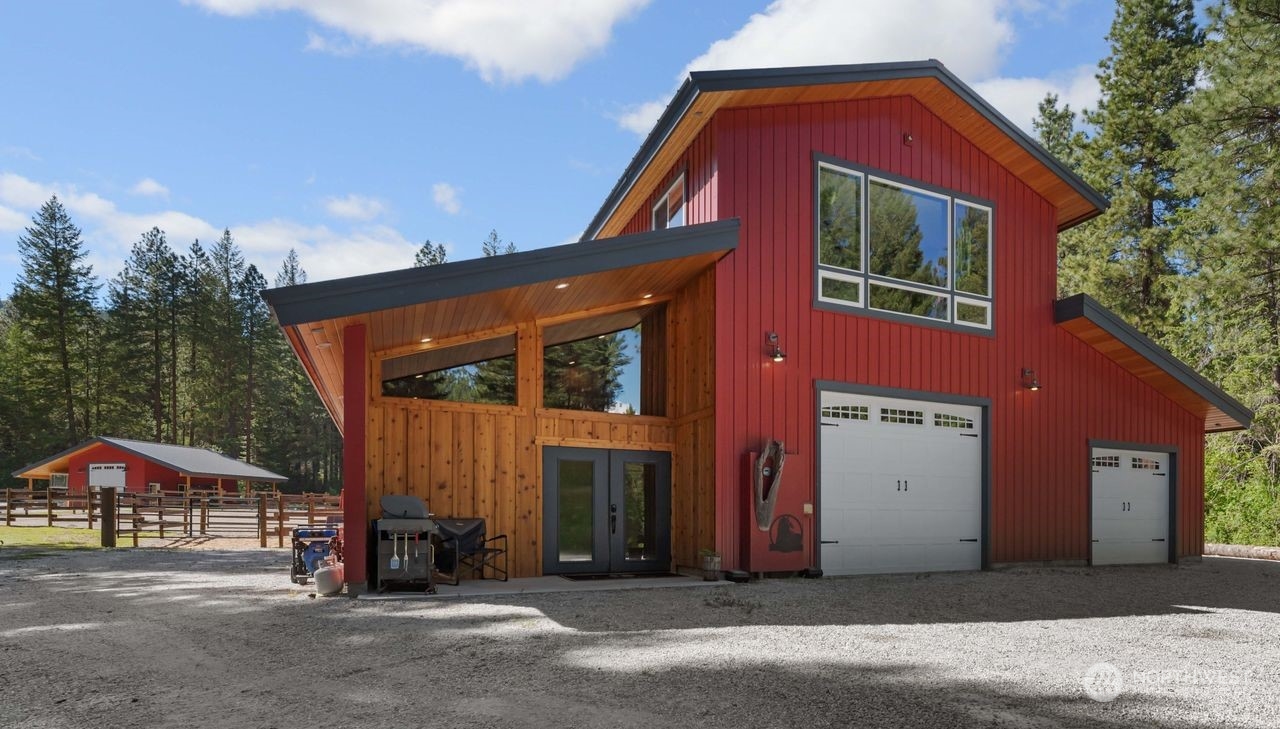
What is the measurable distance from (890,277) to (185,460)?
26.9 metres

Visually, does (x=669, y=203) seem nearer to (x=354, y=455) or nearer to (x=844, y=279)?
(x=844, y=279)

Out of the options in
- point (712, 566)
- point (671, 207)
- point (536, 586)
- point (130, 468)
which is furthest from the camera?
point (130, 468)

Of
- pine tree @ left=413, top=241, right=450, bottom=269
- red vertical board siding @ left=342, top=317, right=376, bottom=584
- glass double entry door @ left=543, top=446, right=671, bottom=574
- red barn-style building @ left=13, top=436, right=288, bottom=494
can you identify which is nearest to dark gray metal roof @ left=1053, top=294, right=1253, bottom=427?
glass double entry door @ left=543, top=446, right=671, bottom=574

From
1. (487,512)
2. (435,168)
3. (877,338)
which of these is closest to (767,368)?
(877,338)

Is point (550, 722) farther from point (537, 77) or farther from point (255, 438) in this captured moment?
point (255, 438)

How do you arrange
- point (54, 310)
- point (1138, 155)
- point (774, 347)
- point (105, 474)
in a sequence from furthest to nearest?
1. point (54, 310)
2. point (105, 474)
3. point (1138, 155)
4. point (774, 347)

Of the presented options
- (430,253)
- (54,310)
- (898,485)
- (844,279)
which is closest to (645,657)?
(898,485)

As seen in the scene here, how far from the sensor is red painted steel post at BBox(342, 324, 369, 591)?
766 centimetres

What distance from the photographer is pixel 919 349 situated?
1075cm

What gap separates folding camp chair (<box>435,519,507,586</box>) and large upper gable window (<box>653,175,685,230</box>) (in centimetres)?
467

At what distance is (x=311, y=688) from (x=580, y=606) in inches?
122

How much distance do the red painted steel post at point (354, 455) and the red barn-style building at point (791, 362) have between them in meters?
0.03

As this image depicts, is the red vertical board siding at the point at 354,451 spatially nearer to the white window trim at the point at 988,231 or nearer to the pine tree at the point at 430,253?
the white window trim at the point at 988,231

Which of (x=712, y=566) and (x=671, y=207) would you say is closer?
(x=712, y=566)
